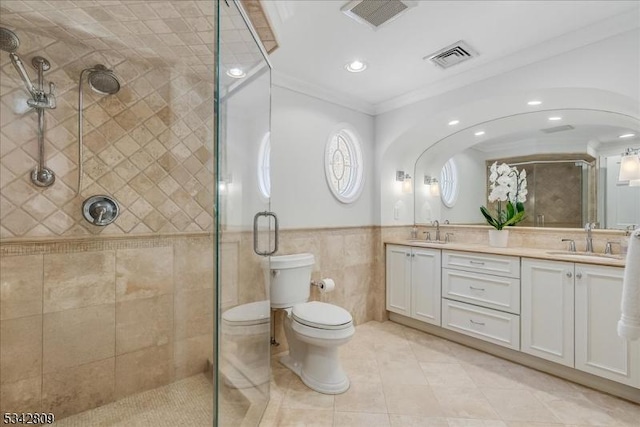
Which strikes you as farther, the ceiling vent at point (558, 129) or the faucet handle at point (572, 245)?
the ceiling vent at point (558, 129)

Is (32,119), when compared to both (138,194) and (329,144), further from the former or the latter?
(329,144)

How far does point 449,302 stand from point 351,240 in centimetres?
100

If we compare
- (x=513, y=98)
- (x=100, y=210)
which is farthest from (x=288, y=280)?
(x=513, y=98)

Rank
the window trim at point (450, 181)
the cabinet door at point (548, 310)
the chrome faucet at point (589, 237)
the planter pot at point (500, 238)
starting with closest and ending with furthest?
the cabinet door at point (548, 310), the chrome faucet at point (589, 237), the planter pot at point (500, 238), the window trim at point (450, 181)

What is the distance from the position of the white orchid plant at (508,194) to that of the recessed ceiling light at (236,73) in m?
2.37

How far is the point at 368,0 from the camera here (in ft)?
5.28

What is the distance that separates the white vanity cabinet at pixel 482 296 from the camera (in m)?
2.25

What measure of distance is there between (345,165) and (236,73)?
173 centimetres

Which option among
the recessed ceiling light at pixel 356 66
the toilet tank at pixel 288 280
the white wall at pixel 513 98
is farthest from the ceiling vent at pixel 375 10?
the toilet tank at pixel 288 280

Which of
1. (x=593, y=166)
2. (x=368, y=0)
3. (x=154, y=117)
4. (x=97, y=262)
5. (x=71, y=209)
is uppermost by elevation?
(x=368, y=0)

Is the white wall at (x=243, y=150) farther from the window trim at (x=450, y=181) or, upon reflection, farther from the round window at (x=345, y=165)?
the window trim at (x=450, y=181)

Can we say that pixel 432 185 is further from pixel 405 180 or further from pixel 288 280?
pixel 288 280

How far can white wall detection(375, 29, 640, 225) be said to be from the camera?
1833 mm

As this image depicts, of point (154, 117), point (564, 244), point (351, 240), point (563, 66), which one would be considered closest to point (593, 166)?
point (564, 244)
